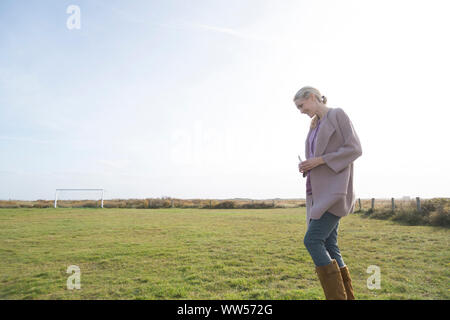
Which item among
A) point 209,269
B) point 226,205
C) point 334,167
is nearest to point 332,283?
point 334,167

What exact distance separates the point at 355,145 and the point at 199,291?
258 cm

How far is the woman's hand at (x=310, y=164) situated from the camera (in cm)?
230

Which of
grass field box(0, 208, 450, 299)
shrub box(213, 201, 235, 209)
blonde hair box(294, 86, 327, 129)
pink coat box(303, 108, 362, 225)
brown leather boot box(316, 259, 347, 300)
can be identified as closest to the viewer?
brown leather boot box(316, 259, 347, 300)

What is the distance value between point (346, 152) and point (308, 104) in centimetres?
60

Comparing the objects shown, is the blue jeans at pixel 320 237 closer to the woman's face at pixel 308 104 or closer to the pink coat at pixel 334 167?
the pink coat at pixel 334 167

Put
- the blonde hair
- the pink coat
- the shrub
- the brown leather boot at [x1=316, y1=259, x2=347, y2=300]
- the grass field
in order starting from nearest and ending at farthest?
the brown leather boot at [x1=316, y1=259, x2=347, y2=300]
the pink coat
the blonde hair
the grass field
the shrub

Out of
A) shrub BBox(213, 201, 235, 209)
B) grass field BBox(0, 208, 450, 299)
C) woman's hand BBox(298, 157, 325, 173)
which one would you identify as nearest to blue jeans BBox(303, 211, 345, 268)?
woman's hand BBox(298, 157, 325, 173)

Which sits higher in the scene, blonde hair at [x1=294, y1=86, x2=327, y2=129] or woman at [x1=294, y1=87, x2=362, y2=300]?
blonde hair at [x1=294, y1=86, x2=327, y2=129]

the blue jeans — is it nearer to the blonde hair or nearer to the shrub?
the blonde hair

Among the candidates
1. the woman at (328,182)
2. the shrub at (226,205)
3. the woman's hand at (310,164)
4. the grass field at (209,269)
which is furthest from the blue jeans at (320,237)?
the shrub at (226,205)

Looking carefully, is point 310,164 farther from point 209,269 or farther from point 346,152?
point 209,269

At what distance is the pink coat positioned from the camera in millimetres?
2230

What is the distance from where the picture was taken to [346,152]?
7.35 feet
